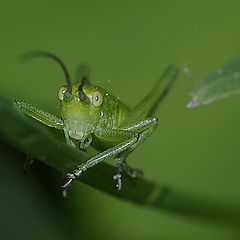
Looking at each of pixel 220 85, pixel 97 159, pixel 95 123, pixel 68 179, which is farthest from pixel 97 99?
pixel 220 85

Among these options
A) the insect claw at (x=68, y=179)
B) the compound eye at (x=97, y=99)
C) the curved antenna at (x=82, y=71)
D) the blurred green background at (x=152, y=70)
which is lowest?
the insect claw at (x=68, y=179)

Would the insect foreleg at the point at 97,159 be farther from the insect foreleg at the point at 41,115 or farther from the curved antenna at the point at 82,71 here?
the curved antenna at the point at 82,71

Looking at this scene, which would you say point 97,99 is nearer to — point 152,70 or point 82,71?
point 82,71

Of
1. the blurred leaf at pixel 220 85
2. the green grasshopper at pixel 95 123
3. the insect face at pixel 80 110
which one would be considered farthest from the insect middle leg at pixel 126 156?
the blurred leaf at pixel 220 85

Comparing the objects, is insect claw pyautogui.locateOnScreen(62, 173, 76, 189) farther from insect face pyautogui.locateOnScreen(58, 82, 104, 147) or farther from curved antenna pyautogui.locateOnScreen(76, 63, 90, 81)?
curved antenna pyautogui.locateOnScreen(76, 63, 90, 81)

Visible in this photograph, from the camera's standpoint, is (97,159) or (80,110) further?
(80,110)

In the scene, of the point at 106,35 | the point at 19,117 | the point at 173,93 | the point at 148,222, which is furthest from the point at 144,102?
the point at 19,117
